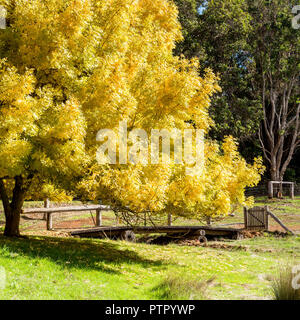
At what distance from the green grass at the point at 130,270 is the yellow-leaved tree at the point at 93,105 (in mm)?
1561

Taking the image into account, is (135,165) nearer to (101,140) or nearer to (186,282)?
(101,140)

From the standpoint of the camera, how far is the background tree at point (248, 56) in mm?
27828

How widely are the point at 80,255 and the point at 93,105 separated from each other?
13.0 ft

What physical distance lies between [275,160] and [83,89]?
87.9 ft

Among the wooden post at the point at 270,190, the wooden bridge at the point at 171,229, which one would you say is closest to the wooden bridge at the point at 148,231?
the wooden bridge at the point at 171,229

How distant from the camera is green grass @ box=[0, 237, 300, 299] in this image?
6965 millimetres

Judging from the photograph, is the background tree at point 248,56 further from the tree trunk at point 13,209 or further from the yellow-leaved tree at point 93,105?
the tree trunk at point 13,209

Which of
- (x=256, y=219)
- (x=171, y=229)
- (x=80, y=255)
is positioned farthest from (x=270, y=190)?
(x=80, y=255)

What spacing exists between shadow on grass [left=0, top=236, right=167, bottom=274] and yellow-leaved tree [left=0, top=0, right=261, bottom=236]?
4.99ft

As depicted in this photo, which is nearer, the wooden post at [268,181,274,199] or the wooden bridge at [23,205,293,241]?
the wooden bridge at [23,205,293,241]

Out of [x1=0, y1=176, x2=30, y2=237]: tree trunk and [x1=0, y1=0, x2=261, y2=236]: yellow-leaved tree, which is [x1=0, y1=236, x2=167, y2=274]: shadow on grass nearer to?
[x1=0, y1=176, x2=30, y2=237]: tree trunk

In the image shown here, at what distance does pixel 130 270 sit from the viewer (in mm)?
9516

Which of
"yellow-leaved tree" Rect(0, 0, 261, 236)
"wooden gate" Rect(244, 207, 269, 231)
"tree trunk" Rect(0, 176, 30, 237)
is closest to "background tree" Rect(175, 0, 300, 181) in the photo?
"wooden gate" Rect(244, 207, 269, 231)

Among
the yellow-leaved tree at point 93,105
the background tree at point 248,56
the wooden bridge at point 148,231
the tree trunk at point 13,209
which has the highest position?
the background tree at point 248,56
